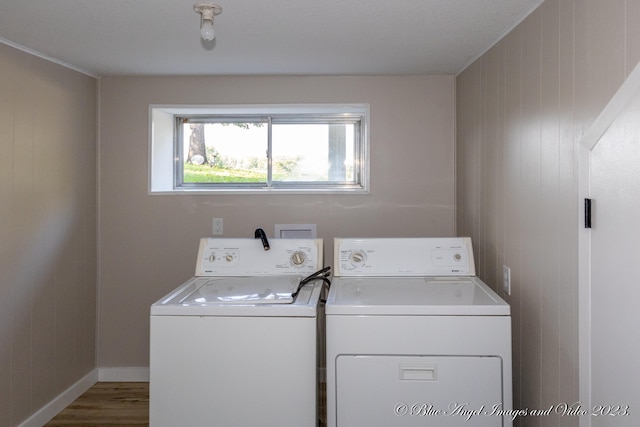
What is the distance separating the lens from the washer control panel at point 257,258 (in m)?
2.50

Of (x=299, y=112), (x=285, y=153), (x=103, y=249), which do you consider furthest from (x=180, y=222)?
(x=299, y=112)

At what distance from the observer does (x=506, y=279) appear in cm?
224

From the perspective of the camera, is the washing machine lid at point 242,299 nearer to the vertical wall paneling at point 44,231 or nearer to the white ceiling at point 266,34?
the vertical wall paneling at point 44,231

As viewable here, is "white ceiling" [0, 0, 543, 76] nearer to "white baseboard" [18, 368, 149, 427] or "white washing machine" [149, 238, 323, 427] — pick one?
"white washing machine" [149, 238, 323, 427]

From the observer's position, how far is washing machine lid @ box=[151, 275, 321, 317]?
6.14 feet

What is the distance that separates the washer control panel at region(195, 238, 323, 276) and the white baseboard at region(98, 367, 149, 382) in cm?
113

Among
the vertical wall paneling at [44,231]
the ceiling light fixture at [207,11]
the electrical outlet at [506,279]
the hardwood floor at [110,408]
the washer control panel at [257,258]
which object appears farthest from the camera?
the hardwood floor at [110,408]

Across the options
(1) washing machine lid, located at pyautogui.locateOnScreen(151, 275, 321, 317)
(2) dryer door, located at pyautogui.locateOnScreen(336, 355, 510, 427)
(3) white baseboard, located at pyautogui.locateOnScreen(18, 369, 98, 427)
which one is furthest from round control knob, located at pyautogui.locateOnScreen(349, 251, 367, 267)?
(3) white baseboard, located at pyautogui.locateOnScreen(18, 369, 98, 427)

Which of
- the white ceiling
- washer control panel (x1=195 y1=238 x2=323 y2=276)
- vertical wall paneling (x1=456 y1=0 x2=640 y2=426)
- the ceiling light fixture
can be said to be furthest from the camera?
→ washer control panel (x1=195 y1=238 x2=323 y2=276)

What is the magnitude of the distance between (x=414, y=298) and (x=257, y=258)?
0.88 meters

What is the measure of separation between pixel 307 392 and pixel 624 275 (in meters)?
1.12

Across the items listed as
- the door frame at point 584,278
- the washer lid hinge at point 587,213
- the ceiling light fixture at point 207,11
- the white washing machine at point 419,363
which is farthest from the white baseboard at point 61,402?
the washer lid hinge at point 587,213

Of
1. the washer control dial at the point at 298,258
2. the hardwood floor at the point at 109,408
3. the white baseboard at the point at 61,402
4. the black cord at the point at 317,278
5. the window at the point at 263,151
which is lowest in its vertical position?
the hardwood floor at the point at 109,408

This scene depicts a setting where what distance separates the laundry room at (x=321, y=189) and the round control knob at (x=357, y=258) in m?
0.19
